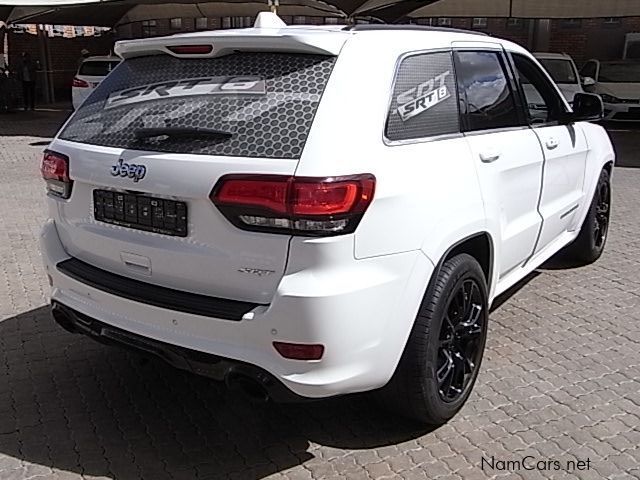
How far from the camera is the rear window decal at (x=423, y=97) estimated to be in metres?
2.89

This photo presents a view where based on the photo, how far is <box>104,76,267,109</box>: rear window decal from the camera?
2727 mm

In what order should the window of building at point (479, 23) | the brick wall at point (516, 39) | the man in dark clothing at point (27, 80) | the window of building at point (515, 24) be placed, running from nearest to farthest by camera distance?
the brick wall at point (516, 39), the man in dark clothing at point (27, 80), the window of building at point (515, 24), the window of building at point (479, 23)

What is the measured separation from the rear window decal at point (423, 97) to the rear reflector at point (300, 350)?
1053 millimetres

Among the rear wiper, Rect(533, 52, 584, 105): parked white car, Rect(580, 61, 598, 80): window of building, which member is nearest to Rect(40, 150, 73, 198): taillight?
the rear wiper

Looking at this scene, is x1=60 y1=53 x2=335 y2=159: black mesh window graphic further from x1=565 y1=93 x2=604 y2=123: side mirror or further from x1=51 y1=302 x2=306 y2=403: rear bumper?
x1=565 y1=93 x2=604 y2=123: side mirror

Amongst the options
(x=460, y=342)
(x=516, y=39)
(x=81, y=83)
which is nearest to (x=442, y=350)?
(x=460, y=342)

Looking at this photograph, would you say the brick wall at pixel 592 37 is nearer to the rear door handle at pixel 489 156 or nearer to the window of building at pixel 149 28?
the window of building at pixel 149 28

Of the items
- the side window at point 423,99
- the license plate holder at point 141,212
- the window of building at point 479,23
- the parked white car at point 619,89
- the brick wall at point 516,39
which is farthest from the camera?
the window of building at point 479,23

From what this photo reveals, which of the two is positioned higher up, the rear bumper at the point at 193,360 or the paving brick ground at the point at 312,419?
the rear bumper at the point at 193,360

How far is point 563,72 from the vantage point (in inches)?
558

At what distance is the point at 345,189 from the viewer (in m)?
2.49

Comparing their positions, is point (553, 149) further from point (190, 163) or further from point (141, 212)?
point (141, 212)

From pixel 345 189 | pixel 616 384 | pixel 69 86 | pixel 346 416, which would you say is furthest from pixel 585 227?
pixel 69 86

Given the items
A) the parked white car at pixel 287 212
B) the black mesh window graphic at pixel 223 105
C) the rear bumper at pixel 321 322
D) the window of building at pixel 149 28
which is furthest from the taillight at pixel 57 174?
the window of building at pixel 149 28
